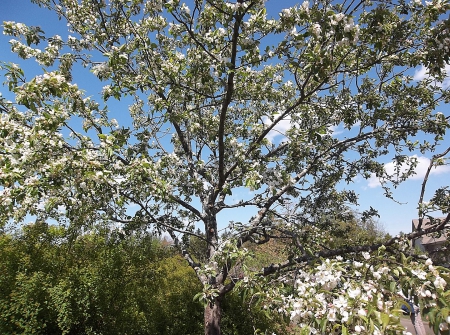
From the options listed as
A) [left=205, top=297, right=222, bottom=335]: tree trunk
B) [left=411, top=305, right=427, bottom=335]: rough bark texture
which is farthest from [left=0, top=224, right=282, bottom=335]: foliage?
[left=411, top=305, right=427, bottom=335]: rough bark texture

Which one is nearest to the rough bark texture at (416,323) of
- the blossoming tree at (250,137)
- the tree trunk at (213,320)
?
the blossoming tree at (250,137)

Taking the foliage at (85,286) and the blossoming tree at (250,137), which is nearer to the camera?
the blossoming tree at (250,137)

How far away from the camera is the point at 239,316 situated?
6.75 metres

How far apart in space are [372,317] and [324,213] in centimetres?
402

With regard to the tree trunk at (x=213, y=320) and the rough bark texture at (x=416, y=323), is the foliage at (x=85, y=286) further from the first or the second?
the rough bark texture at (x=416, y=323)

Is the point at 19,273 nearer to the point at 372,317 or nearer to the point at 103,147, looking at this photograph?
the point at 103,147

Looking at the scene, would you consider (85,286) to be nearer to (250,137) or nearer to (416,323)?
(250,137)

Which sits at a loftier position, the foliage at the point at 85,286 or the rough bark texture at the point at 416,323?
the foliage at the point at 85,286

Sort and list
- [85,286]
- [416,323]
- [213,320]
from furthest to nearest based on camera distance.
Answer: [416,323]
[85,286]
[213,320]

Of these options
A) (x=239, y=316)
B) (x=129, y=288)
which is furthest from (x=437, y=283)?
(x=239, y=316)

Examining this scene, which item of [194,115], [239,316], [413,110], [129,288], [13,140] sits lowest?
[239,316]

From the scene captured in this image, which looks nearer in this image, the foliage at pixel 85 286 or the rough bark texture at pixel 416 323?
the rough bark texture at pixel 416 323

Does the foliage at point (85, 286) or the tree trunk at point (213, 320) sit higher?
the foliage at point (85, 286)

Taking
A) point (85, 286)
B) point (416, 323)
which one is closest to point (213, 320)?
point (85, 286)
